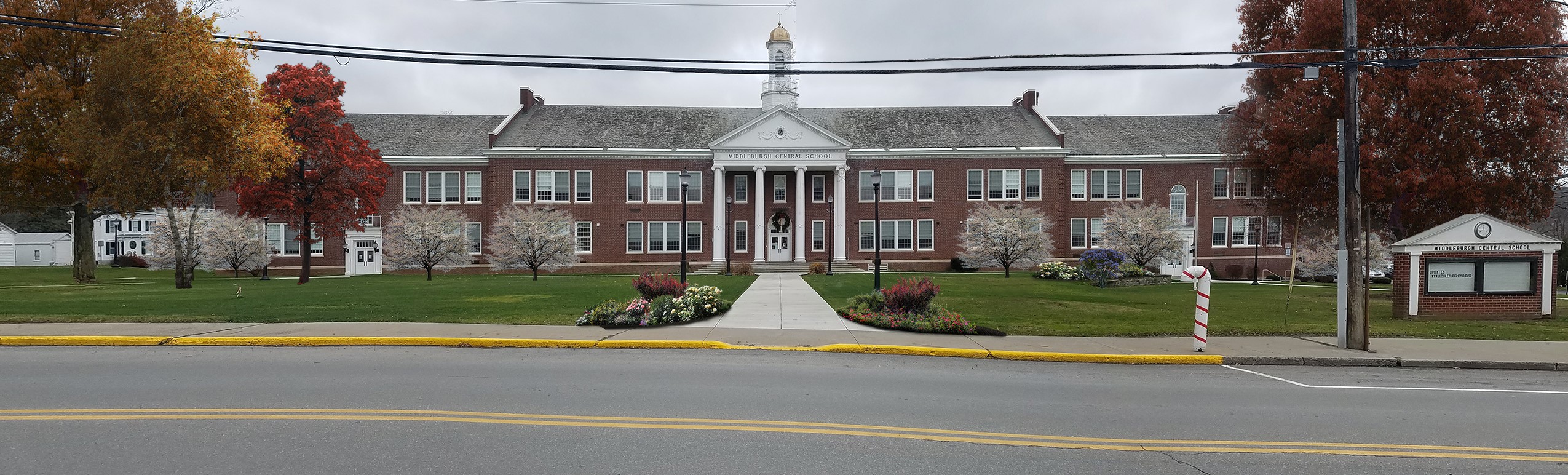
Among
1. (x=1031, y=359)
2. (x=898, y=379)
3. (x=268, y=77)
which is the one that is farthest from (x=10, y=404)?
(x=268, y=77)

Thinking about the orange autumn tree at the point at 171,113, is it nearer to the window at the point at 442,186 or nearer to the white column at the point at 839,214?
the window at the point at 442,186

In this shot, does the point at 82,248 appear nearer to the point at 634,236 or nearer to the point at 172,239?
the point at 172,239

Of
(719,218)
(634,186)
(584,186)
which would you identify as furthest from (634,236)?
(719,218)

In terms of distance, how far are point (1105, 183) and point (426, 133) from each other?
39221 mm

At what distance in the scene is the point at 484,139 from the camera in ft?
148

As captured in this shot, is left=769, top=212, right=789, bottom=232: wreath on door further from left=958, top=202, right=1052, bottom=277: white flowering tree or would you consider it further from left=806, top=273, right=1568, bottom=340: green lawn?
left=806, top=273, right=1568, bottom=340: green lawn

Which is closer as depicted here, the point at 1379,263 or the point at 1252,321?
the point at 1252,321

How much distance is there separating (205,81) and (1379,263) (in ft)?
162

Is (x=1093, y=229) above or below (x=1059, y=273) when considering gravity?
above

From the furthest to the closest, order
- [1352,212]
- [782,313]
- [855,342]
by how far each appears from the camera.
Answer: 1. [782,313]
2. [1352,212]
3. [855,342]

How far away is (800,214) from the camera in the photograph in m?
42.4

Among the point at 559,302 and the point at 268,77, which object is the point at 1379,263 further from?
the point at 268,77

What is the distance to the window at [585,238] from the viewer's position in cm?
4319

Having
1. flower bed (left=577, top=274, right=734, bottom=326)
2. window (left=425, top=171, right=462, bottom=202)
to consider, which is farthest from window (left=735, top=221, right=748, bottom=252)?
flower bed (left=577, top=274, right=734, bottom=326)
